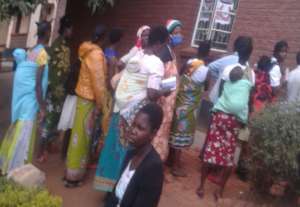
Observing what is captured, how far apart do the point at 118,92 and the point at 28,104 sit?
3.91 feet

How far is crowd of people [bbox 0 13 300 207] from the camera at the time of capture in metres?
4.54

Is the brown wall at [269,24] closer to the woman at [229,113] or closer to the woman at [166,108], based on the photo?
the woman at [229,113]

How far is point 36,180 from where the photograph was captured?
3.70 m

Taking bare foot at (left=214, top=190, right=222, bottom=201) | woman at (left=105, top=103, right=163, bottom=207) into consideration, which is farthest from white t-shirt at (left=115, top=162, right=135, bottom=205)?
bare foot at (left=214, top=190, right=222, bottom=201)

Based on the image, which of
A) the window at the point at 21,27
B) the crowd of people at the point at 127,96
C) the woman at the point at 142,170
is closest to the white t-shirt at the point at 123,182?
the woman at the point at 142,170

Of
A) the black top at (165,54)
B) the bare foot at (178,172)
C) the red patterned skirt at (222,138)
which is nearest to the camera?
the black top at (165,54)

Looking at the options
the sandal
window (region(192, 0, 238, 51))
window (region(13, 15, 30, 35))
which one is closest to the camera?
the sandal

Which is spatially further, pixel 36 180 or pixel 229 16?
pixel 229 16

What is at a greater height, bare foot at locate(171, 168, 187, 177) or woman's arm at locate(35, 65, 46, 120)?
woman's arm at locate(35, 65, 46, 120)

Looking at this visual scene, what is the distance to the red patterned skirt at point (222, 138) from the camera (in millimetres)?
5043

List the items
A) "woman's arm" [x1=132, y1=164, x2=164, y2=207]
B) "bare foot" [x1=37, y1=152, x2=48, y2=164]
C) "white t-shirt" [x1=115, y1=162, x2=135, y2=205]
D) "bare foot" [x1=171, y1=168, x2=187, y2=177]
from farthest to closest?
"bare foot" [x1=37, y1=152, x2=48, y2=164] → "bare foot" [x1=171, y1=168, x2=187, y2=177] → "white t-shirt" [x1=115, y1=162, x2=135, y2=205] → "woman's arm" [x1=132, y1=164, x2=164, y2=207]

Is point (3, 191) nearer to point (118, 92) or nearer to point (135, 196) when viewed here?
point (135, 196)

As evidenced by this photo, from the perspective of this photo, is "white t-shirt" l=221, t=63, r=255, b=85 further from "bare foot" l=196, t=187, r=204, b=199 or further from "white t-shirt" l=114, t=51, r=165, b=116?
"bare foot" l=196, t=187, r=204, b=199

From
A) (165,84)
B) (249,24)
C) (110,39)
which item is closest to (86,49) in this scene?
(110,39)
